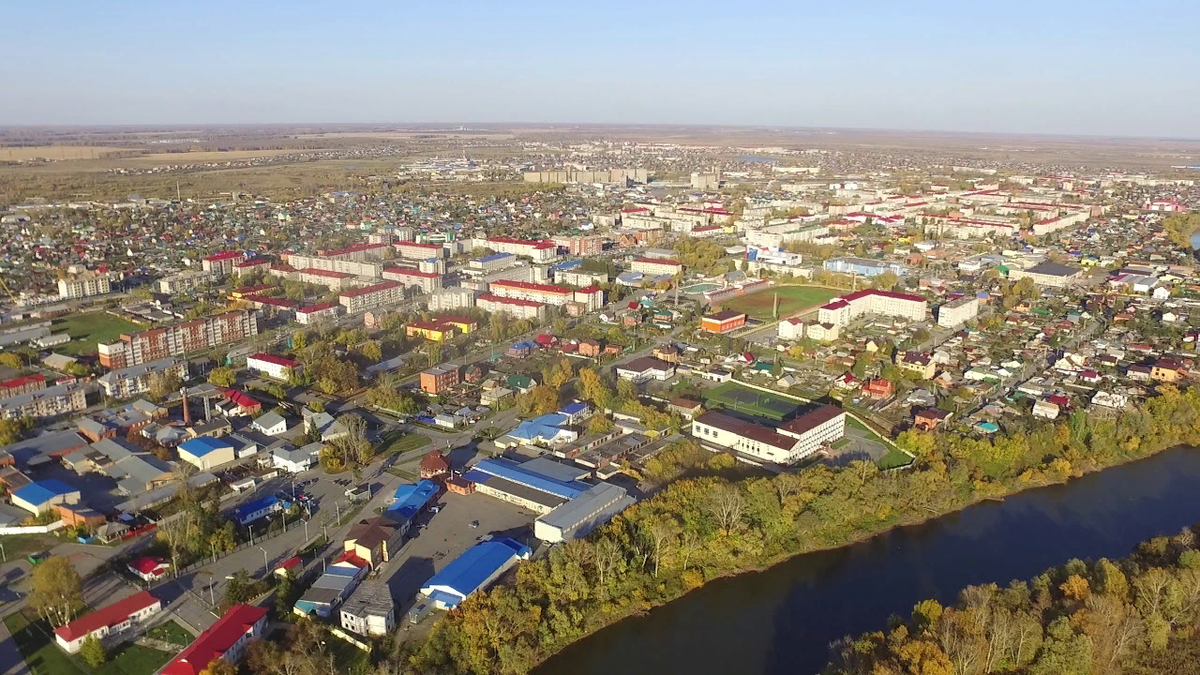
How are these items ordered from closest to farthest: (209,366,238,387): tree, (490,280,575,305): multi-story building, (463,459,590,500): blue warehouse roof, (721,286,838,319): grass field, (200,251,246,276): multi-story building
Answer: (463,459,590,500): blue warehouse roof < (209,366,238,387): tree < (490,280,575,305): multi-story building < (721,286,838,319): grass field < (200,251,246,276): multi-story building

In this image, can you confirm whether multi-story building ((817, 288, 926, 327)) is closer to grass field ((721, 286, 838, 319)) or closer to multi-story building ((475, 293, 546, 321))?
grass field ((721, 286, 838, 319))

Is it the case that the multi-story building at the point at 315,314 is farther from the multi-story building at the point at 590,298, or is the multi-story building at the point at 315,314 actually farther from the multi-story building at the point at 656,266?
the multi-story building at the point at 656,266

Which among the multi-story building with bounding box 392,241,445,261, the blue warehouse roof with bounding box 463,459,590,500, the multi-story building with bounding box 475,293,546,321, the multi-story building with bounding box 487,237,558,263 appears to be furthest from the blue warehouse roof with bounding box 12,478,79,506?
the multi-story building with bounding box 487,237,558,263

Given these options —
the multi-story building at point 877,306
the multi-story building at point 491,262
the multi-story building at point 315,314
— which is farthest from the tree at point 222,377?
the multi-story building at point 877,306

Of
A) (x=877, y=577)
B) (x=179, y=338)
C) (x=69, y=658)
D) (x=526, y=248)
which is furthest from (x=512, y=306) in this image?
(x=69, y=658)

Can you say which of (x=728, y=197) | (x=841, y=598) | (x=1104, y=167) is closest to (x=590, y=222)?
(x=728, y=197)

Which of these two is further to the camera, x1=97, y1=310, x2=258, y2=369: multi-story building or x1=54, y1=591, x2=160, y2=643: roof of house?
x1=97, y1=310, x2=258, y2=369: multi-story building
